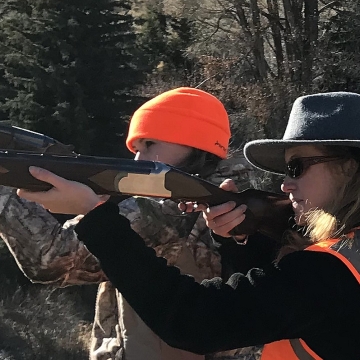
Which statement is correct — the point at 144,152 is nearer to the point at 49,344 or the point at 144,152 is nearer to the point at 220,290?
the point at 220,290

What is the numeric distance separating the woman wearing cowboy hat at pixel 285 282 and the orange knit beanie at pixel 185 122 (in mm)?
809

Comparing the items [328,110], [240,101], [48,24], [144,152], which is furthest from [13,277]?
[328,110]

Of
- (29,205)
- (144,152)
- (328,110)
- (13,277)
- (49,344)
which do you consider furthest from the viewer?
(13,277)

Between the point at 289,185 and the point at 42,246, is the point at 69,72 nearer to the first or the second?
the point at 42,246

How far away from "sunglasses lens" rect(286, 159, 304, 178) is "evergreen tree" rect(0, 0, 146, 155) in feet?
31.6

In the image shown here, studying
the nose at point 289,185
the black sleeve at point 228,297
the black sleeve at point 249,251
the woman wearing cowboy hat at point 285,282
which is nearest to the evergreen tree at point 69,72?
the black sleeve at point 249,251

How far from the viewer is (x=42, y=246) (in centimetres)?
255

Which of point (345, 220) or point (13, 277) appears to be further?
point (13, 277)

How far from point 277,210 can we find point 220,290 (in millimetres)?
692

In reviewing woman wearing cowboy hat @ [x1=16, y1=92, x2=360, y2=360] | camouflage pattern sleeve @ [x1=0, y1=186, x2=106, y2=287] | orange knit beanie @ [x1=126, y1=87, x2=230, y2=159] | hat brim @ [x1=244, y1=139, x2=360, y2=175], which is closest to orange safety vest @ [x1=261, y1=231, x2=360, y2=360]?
woman wearing cowboy hat @ [x1=16, y1=92, x2=360, y2=360]

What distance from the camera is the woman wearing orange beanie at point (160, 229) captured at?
257 centimetres

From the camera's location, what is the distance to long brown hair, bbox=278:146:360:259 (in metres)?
1.94

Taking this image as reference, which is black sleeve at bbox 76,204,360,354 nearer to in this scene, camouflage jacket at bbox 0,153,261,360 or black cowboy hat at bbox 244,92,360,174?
black cowboy hat at bbox 244,92,360,174

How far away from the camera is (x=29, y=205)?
2682 mm
